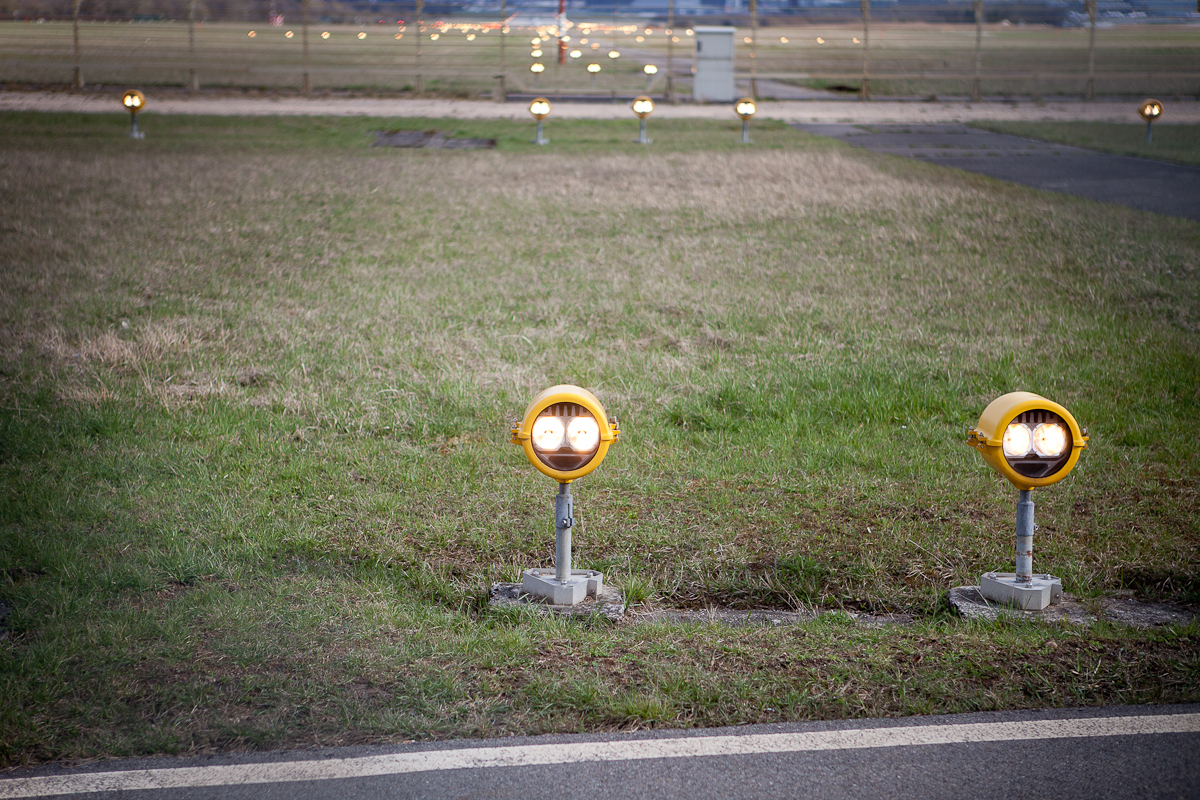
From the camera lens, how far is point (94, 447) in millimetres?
5391

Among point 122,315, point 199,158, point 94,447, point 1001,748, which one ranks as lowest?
point 1001,748

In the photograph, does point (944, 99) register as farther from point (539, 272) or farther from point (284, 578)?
point (284, 578)

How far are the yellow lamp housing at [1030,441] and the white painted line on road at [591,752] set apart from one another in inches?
37.6

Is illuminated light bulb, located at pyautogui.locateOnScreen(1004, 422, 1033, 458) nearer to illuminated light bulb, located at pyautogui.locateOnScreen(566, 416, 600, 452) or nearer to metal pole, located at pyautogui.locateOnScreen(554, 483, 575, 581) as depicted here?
illuminated light bulb, located at pyautogui.locateOnScreen(566, 416, 600, 452)

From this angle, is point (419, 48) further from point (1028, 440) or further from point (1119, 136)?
point (1028, 440)

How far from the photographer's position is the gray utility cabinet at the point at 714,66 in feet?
89.6

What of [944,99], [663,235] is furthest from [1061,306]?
[944,99]

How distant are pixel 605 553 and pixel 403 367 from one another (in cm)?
284

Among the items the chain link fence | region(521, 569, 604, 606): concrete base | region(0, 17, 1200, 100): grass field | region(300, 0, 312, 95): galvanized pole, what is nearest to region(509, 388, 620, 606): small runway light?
region(521, 569, 604, 606): concrete base

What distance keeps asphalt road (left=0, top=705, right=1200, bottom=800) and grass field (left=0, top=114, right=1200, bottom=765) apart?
0.11 m

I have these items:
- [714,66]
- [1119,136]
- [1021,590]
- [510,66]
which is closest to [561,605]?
[1021,590]

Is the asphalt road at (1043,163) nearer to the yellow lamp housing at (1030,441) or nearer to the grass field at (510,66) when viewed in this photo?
the grass field at (510,66)

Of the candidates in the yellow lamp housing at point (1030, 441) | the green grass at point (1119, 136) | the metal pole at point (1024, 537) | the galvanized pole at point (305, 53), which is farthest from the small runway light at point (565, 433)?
the galvanized pole at point (305, 53)

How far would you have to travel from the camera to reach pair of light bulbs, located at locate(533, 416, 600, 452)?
3713 millimetres
